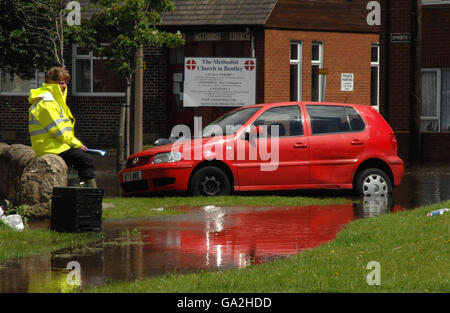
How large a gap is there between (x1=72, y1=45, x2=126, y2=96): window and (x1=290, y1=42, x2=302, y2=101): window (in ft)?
18.5

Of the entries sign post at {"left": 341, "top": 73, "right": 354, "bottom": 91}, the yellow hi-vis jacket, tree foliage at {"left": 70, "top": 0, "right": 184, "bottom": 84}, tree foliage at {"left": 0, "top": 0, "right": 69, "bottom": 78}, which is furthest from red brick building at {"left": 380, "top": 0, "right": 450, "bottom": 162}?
the yellow hi-vis jacket

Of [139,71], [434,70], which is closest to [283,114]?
[139,71]

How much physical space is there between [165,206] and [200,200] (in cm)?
67

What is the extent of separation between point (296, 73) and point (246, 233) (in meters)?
18.9

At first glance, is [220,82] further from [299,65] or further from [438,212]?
[438,212]

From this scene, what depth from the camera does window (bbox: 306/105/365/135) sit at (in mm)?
15969

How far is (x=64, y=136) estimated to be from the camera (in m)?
12.0

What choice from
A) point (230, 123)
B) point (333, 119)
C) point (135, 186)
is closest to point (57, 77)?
point (135, 186)

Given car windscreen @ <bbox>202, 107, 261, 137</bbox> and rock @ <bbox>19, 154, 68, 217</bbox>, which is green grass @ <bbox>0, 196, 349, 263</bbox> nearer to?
rock @ <bbox>19, 154, 68, 217</bbox>

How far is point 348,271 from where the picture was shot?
27.8ft

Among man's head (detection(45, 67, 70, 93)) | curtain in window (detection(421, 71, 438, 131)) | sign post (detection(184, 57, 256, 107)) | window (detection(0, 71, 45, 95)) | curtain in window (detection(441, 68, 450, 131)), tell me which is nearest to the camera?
man's head (detection(45, 67, 70, 93))

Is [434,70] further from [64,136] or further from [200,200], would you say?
[64,136]

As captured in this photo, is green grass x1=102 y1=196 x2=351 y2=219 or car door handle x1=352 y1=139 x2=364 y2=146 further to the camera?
car door handle x1=352 y1=139 x2=364 y2=146
